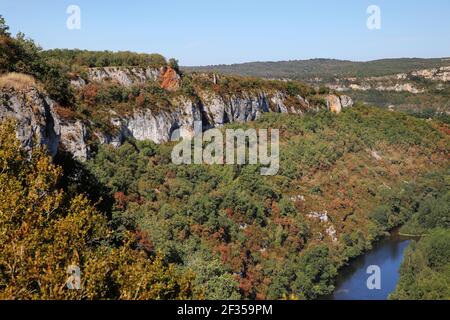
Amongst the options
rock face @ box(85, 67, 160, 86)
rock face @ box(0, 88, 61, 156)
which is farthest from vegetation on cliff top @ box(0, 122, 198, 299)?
rock face @ box(85, 67, 160, 86)

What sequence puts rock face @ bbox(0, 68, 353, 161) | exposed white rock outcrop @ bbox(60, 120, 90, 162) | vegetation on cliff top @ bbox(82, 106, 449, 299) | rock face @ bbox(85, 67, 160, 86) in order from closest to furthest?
rock face @ bbox(0, 68, 353, 161) < exposed white rock outcrop @ bbox(60, 120, 90, 162) < vegetation on cliff top @ bbox(82, 106, 449, 299) < rock face @ bbox(85, 67, 160, 86)

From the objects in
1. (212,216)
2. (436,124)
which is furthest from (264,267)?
(436,124)

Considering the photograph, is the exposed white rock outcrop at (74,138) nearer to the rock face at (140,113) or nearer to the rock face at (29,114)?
the rock face at (140,113)

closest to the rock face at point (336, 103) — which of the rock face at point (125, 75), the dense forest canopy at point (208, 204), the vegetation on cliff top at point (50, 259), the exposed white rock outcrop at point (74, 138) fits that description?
the dense forest canopy at point (208, 204)

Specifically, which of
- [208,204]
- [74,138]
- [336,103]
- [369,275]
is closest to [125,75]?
[208,204]

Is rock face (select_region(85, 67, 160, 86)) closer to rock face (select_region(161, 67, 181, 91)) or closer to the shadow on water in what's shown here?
rock face (select_region(161, 67, 181, 91))

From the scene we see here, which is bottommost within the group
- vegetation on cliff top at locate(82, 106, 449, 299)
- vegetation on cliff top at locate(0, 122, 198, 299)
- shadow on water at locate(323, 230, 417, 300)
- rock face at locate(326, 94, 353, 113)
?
shadow on water at locate(323, 230, 417, 300)

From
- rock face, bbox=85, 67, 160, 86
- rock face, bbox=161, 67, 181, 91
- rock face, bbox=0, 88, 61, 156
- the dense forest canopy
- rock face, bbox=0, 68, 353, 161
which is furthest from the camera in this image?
rock face, bbox=161, 67, 181, 91

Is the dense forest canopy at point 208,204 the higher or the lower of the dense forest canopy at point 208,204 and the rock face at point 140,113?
the lower

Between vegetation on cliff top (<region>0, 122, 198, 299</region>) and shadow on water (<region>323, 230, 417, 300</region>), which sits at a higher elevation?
vegetation on cliff top (<region>0, 122, 198, 299</region>)
